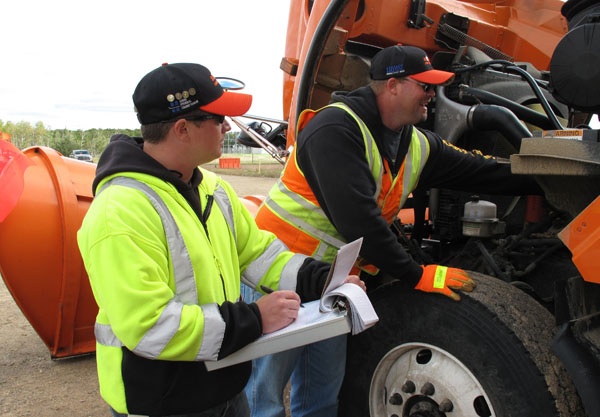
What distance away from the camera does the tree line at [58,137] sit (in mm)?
55625

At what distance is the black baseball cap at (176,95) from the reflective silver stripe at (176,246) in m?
0.22

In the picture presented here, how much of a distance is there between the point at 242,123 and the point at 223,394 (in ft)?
13.1

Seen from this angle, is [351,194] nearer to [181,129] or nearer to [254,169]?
[181,129]

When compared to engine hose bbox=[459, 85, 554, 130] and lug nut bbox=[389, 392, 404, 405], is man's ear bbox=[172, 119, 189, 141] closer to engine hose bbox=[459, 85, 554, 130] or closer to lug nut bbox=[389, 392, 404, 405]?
lug nut bbox=[389, 392, 404, 405]

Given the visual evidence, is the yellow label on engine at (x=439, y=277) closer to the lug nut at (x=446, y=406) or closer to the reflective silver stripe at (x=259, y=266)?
the lug nut at (x=446, y=406)

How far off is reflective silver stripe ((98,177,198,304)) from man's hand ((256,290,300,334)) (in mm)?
212

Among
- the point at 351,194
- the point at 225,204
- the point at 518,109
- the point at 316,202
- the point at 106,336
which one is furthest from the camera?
the point at 518,109

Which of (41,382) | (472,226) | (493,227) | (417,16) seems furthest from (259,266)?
(41,382)

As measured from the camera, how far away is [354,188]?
212cm

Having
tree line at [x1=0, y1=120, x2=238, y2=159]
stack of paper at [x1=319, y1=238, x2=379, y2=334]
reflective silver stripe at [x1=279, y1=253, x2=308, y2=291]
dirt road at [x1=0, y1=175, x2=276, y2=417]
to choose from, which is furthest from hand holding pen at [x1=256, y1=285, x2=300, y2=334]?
tree line at [x1=0, y1=120, x2=238, y2=159]

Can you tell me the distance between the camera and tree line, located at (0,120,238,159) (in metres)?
55.6

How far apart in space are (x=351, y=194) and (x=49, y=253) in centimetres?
254

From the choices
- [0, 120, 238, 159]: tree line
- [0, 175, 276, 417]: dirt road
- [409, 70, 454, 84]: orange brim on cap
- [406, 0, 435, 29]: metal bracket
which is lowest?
[0, 120, 238, 159]: tree line

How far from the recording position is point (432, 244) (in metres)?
3.16
